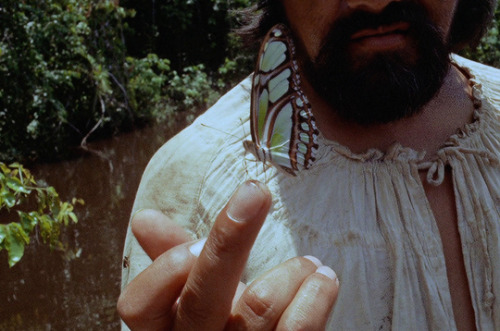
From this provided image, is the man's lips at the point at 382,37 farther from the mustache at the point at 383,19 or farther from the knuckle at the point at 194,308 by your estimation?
the knuckle at the point at 194,308

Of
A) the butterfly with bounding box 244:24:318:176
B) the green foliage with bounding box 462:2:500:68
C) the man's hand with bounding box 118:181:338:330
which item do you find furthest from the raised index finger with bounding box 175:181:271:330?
the green foliage with bounding box 462:2:500:68

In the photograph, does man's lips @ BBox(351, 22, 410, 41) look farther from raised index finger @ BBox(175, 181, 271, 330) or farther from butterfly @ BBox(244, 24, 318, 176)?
raised index finger @ BBox(175, 181, 271, 330)

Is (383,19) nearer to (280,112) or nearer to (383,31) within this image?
(383,31)

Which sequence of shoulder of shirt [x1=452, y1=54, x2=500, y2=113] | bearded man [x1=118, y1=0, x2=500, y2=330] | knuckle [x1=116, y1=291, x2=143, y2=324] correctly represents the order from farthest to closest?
shoulder of shirt [x1=452, y1=54, x2=500, y2=113]
bearded man [x1=118, y1=0, x2=500, y2=330]
knuckle [x1=116, y1=291, x2=143, y2=324]

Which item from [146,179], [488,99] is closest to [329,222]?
[146,179]

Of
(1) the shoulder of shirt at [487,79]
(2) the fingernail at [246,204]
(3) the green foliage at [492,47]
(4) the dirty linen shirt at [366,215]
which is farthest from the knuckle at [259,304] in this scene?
(3) the green foliage at [492,47]

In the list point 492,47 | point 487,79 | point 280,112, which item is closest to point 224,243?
point 280,112

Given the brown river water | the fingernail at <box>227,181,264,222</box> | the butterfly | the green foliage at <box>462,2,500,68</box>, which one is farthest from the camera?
the green foliage at <box>462,2,500,68</box>
